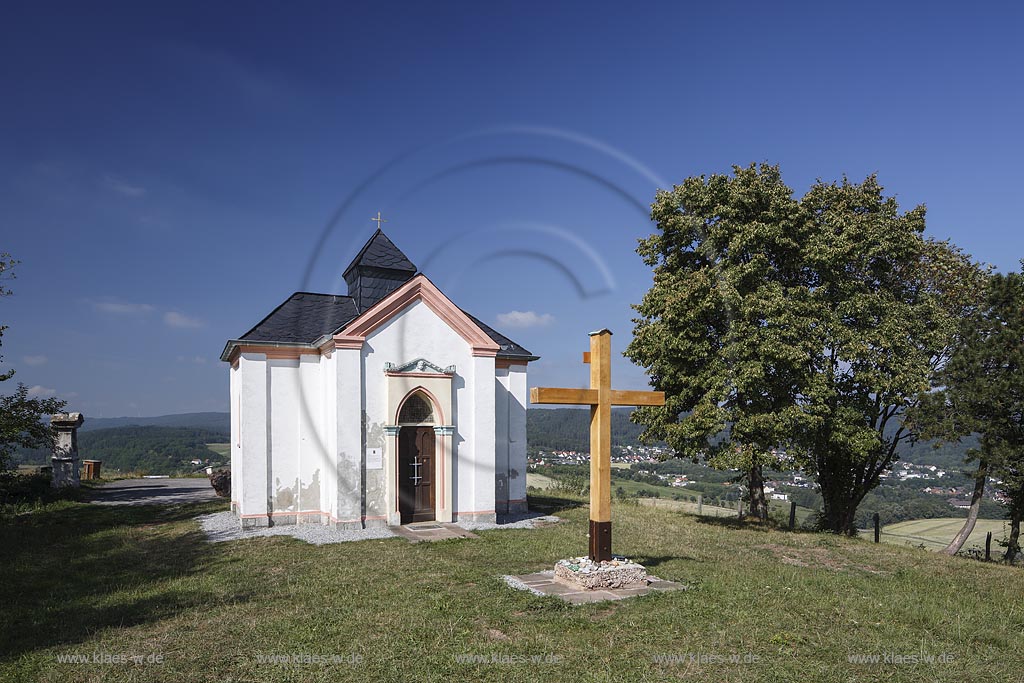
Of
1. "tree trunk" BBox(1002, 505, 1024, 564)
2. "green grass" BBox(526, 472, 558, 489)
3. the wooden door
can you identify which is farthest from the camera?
"green grass" BBox(526, 472, 558, 489)

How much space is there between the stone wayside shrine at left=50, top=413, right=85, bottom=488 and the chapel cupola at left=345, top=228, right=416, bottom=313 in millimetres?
15253

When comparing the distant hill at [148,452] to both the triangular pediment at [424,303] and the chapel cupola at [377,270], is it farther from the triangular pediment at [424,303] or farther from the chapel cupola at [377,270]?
the triangular pediment at [424,303]

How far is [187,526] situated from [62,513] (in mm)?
5651

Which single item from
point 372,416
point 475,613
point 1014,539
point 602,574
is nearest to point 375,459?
point 372,416

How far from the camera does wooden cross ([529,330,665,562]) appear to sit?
10.6 m

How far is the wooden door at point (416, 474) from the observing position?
A: 18.0 meters

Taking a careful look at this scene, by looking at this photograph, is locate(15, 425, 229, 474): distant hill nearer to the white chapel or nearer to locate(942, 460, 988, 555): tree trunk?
the white chapel

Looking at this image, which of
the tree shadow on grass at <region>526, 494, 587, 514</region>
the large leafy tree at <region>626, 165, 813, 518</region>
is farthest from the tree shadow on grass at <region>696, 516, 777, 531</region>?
the tree shadow on grass at <region>526, 494, 587, 514</region>

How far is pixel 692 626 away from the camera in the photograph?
8.23 m

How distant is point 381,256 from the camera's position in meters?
21.0

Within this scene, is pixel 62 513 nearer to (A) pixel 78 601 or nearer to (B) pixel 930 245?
(A) pixel 78 601

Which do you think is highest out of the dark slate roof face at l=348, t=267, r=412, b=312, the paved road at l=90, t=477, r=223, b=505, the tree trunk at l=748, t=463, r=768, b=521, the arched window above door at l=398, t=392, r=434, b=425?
Answer: the dark slate roof face at l=348, t=267, r=412, b=312

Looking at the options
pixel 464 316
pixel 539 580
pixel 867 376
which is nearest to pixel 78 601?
pixel 539 580

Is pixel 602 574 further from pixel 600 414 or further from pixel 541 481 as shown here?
pixel 541 481
